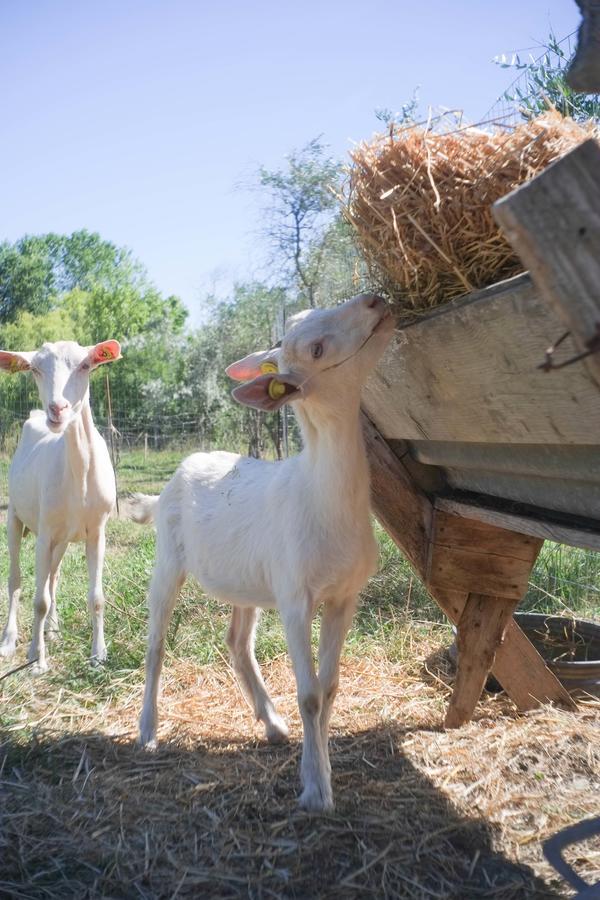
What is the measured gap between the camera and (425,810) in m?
3.08

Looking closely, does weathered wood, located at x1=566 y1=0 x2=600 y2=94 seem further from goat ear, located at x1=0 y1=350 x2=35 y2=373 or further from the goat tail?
goat ear, located at x1=0 y1=350 x2=35 y2=373

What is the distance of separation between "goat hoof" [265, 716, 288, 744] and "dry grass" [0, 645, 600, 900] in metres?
0.06

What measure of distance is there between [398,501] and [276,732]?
52.0 inches

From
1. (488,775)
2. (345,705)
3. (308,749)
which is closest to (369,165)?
(308,749)

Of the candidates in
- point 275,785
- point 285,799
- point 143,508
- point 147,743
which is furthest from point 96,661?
point 285,799

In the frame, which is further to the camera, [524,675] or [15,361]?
[15,361]

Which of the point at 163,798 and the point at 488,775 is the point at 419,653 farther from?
the point at 163,798

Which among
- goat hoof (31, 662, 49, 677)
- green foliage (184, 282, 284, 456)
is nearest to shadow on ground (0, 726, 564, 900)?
goat hoof (31, 662, 49, 677)

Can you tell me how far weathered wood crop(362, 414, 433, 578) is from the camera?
11.3 feet

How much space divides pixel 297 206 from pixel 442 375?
855 cm

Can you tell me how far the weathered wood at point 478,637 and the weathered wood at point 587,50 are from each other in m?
2.82

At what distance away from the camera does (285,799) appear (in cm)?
322

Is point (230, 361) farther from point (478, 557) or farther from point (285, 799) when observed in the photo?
point (285, 799)

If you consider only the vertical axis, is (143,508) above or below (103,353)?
below
